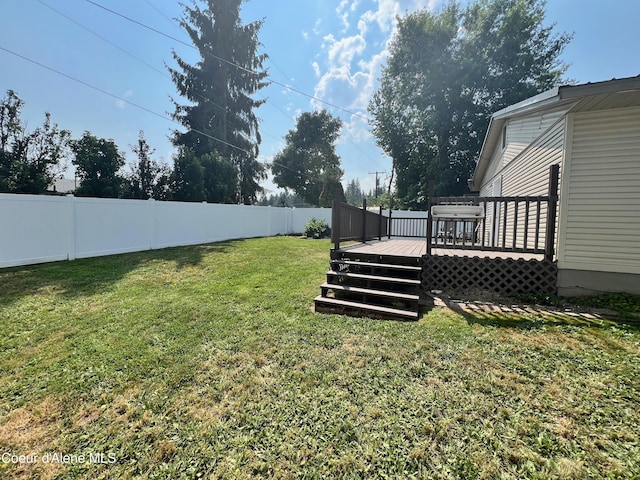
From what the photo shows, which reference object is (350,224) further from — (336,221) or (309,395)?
(309,395)

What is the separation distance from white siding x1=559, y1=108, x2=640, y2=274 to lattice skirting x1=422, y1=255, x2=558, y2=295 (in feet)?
1.19

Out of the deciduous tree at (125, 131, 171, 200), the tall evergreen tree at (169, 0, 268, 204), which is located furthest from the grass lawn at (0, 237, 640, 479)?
the tall evergreen tree at (169, 0, 268, 204)

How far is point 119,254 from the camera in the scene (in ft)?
26.2

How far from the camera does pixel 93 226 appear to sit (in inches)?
293

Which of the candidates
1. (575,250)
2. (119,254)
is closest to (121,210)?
(119,254)

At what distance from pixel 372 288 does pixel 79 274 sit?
6.14 metres

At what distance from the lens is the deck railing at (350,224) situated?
16.1 feet

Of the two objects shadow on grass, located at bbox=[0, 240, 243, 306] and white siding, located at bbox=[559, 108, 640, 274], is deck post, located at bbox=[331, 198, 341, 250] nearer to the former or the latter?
white siding, located at bbox=[559, 108, 640, 274]

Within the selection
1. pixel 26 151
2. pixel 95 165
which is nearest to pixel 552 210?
pixel 95 165

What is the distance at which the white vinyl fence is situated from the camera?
6.11 m

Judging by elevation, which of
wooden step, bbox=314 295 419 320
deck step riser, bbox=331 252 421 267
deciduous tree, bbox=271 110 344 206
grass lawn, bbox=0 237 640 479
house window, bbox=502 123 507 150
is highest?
deciduous tree, bbox=271 110 344 206

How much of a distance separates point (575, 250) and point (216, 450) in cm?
559

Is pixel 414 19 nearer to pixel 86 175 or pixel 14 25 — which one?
pixel 14 25

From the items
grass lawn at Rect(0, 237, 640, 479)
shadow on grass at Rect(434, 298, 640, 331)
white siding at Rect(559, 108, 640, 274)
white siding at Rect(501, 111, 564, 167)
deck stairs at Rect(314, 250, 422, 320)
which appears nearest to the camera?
Answer: grass lawn at Rect(0, 237, 640, 479)
